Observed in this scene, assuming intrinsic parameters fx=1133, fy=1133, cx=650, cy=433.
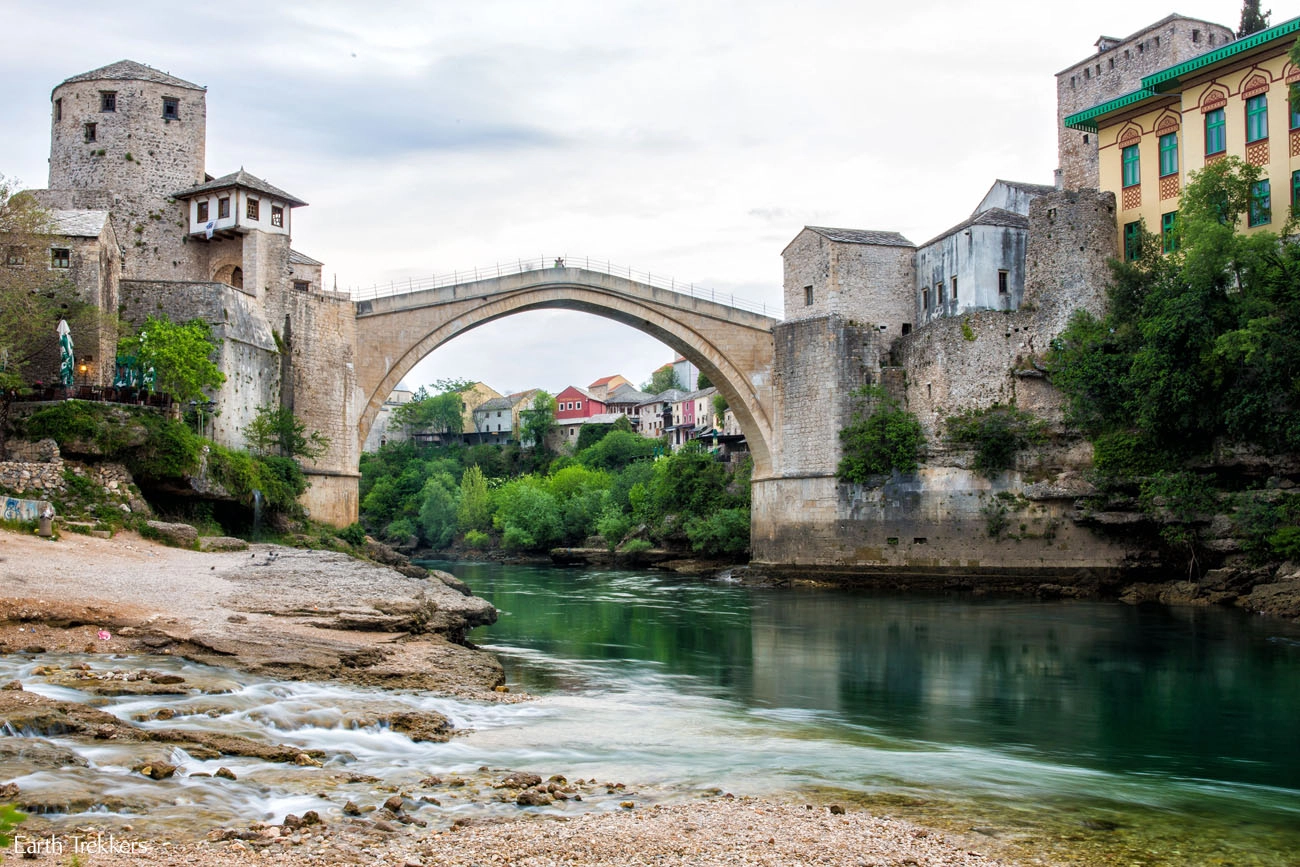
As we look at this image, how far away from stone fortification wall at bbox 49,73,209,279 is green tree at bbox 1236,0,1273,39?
1291 inches

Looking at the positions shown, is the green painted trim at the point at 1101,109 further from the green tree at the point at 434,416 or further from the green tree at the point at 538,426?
the green tree at the point at 434,416

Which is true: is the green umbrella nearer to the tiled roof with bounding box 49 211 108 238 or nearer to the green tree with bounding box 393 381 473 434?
the tiled roof with bounding box 49 211 108 238

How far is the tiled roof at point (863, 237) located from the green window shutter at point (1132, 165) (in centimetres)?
677

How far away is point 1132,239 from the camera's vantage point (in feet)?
94.9

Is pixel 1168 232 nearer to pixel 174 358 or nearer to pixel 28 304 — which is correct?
pixel 174 358

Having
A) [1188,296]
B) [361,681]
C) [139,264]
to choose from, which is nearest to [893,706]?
[361,681]

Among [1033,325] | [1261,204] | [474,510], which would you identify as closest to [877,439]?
[1033,325]

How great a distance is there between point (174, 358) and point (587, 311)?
14642 mm

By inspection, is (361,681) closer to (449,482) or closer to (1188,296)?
(1188,296)

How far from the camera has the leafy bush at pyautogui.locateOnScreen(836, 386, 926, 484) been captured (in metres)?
31.2

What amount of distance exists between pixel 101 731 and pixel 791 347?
28.3m

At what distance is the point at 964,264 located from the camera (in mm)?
32188

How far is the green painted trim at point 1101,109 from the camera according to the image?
2826 centimetres

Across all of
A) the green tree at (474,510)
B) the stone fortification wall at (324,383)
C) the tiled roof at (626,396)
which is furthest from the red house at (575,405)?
the stone fortification wall at (324,383)
